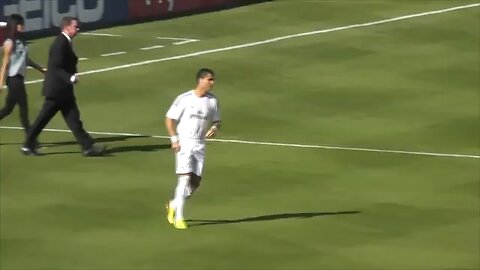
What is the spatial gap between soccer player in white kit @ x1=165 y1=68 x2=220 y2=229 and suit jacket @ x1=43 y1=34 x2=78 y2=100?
4433mm

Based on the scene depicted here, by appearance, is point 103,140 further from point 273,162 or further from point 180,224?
point 180,224

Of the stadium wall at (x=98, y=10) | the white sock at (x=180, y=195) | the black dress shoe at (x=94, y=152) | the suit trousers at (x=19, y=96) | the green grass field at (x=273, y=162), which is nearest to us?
the green grass field at (x=273, y=162)

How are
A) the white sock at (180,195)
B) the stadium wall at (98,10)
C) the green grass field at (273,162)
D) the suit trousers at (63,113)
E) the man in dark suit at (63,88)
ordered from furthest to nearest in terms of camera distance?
the stadium wall at (98,10), the suit trousers at (63,113), the man in dark suit at (63,88), the white sock at (180,195), the green grass field at (273,162)

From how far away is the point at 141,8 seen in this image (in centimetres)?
4144

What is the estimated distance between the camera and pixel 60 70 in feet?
79.8

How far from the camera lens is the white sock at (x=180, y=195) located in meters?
20.3

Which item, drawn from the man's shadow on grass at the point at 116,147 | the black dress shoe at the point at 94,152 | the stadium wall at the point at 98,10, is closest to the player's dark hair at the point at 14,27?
the man's shadow on grass at the point at 116,147

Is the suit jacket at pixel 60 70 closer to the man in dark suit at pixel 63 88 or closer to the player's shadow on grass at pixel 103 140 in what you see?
the man in dark suit at pixel 63 88

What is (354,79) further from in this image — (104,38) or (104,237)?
(104,237)

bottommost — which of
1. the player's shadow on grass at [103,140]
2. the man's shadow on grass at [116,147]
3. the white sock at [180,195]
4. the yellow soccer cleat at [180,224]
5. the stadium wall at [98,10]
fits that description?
the stadium wall at [98,10]

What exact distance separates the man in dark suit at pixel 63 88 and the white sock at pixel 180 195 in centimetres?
442

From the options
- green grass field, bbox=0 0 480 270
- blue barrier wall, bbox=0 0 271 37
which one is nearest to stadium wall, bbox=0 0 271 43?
blue barrier wall, bbox=0 0 271 37

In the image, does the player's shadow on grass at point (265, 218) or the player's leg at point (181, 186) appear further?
the player's shadow on grass at point (265, 218)

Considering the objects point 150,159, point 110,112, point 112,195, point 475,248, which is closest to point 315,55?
point 110,112
